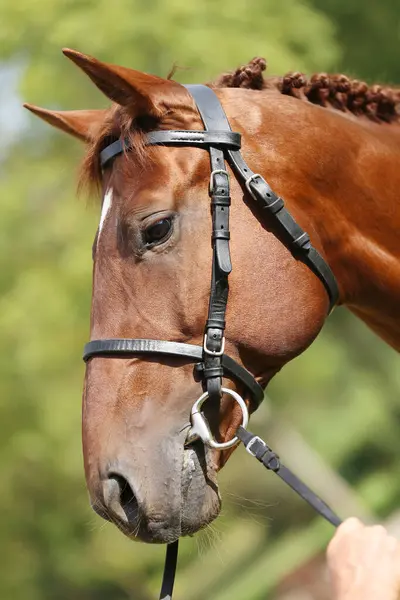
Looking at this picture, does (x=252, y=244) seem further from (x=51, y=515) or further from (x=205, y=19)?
(x=51, y=515)

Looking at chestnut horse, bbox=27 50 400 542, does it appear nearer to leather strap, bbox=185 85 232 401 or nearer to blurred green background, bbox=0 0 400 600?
leather strap, bbox=185 85 232 401

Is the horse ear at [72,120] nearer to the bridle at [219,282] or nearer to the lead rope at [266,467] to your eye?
the bridle at [219,282]

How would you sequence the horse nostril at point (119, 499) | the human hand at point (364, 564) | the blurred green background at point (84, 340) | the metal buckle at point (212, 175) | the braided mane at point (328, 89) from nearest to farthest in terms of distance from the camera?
the human hand at point (364, 564) → the horse nostril at point (119, 499) → the metal buckle at point (212, 175) → the braided mane at point (328, 89) → the blurred green background at point (84, 340)

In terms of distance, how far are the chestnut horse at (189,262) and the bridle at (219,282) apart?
32 mm

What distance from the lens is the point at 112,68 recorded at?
8.82 feet

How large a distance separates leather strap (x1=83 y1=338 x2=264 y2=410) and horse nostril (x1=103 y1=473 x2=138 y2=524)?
41 centimetres

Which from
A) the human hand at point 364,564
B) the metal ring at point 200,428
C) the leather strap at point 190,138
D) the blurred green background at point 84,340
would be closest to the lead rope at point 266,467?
the metal ring at point 200,428

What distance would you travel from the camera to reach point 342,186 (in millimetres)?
3107

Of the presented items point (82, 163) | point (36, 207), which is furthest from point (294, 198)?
point (36, 207)

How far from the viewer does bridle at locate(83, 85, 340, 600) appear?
2.75 m

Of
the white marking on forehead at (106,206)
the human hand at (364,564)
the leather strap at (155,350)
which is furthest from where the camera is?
the white marking on forehead at (106,206)

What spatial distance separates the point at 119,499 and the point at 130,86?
139 cm

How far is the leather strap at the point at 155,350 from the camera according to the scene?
273 cm

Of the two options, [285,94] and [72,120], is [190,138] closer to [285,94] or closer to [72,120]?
[285,94]
